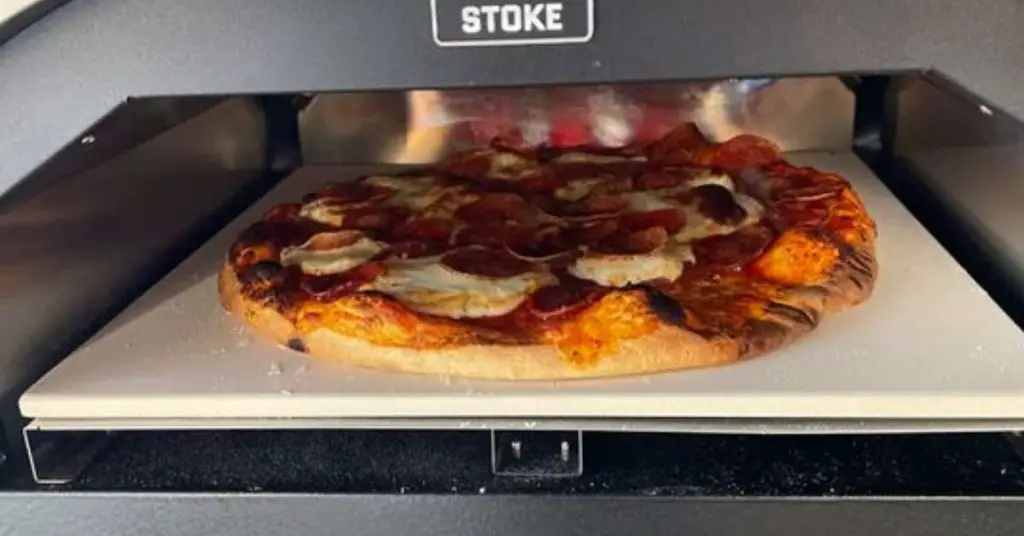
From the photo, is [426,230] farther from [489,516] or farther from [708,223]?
[489,516]

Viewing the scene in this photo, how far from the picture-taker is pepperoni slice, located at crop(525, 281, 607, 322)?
87 centimetres

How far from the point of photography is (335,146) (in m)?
1.36

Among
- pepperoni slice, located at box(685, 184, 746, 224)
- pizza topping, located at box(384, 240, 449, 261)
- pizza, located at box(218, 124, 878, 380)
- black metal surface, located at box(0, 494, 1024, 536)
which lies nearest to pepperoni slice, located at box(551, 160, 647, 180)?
pizza, located at box(218, 124, 878, 380)

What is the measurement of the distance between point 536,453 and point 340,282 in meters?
0.27

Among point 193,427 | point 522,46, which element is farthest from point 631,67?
point 193,427

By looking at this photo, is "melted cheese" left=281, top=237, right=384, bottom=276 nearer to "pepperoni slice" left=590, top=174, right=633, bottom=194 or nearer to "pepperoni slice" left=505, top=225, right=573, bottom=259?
"pepperoni slice" left=505, top=225, right=573, bottom=259

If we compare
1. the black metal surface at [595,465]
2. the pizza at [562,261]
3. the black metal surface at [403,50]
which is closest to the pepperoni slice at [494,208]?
the pizza at [562,261]

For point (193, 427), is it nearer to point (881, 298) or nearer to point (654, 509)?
point (654, 509)

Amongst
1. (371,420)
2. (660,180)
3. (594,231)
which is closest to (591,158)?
(660,180)

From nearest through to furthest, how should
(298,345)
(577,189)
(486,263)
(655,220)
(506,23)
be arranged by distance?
(506,23)
(298,345)
(486,263)
(655,220)
(577,189)

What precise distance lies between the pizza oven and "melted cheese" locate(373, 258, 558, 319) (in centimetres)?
10

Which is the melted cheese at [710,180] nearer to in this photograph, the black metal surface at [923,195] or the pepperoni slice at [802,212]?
the pepperoni slice at [802,212]

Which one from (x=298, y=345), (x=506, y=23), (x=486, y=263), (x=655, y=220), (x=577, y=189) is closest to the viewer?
(x=506, y=23)

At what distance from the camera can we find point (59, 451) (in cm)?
78
